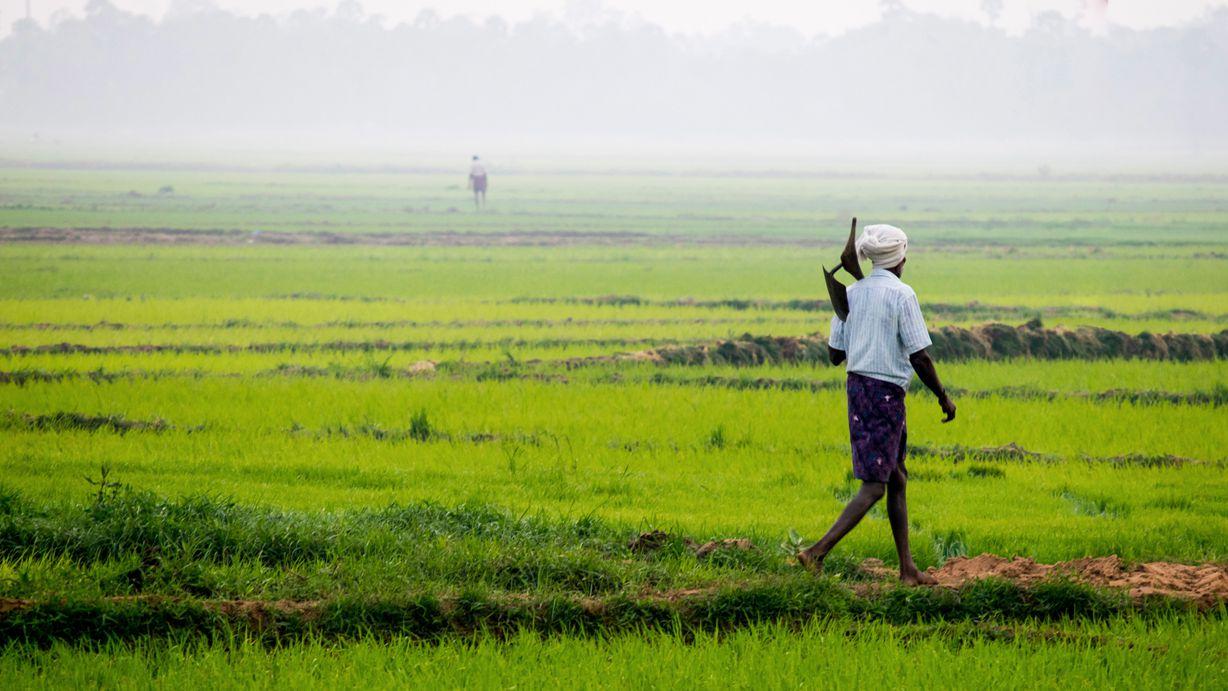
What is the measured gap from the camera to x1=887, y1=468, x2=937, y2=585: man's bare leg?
21.2 ft

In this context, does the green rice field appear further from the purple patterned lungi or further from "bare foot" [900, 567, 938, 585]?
the purple patterned lungi

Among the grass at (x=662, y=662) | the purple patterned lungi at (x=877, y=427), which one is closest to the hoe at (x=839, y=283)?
the purple patterned lungi at (x=877, y=427)

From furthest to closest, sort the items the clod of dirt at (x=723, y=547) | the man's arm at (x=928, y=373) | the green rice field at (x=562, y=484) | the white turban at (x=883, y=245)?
the clod of dirt at (x=723, y=547) < the white turban at (x=883, y=245) < the man's arm at (x=928, y=373) < the green rice field at (x=562, y=484)

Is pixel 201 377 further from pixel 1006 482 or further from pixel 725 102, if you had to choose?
pixel 725 102

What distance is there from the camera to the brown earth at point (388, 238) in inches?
1218

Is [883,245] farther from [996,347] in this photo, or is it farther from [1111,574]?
[996,347]

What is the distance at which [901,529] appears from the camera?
649 cm

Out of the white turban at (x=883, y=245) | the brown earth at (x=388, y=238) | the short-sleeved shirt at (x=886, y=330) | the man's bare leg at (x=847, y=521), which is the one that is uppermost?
the white turban at (x=883, y=245)

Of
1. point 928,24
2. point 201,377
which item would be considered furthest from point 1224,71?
point 201,377

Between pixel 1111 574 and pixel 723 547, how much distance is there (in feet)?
6.55

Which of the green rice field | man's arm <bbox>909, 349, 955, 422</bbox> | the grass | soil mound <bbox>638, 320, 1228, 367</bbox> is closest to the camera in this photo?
the grass

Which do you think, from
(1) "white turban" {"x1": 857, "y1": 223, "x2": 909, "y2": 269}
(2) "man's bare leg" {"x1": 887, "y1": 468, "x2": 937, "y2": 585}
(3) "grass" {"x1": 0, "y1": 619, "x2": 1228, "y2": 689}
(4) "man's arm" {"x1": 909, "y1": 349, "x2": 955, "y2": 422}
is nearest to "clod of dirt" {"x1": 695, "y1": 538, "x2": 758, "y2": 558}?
(2) "man's bare leg" {"x1": 887, "y1": 468, "x2": 937, "y2": 585}

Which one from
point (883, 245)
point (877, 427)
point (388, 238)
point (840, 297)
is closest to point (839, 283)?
point (840, 297)

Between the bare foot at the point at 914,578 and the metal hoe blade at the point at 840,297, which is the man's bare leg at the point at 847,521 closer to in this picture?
the bare foot at the point at 914,578
